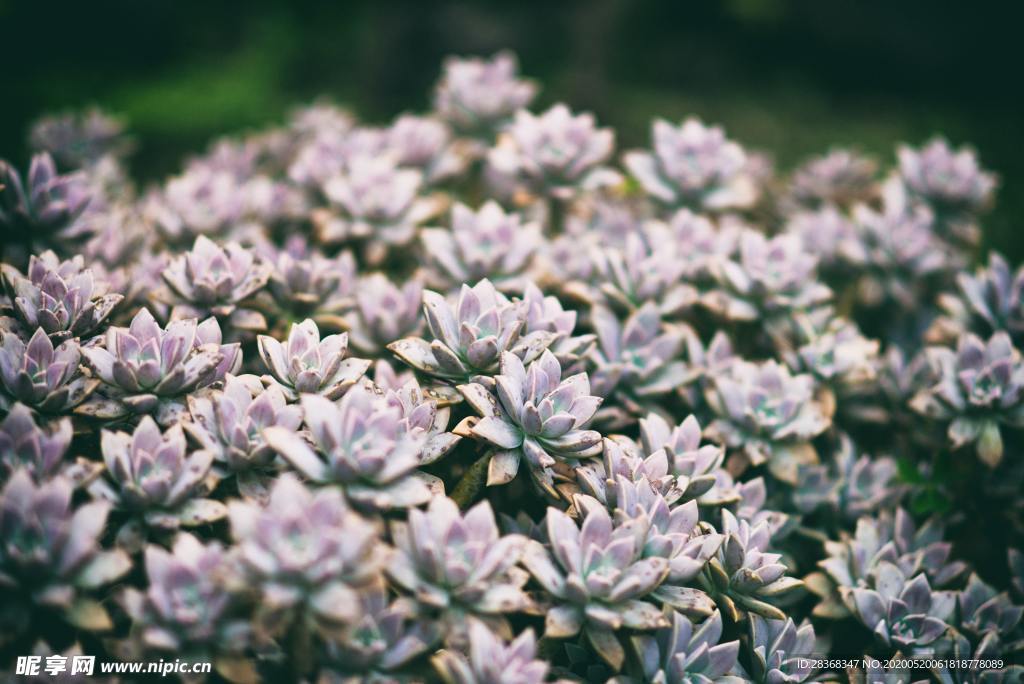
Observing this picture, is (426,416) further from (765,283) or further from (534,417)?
(765,283)

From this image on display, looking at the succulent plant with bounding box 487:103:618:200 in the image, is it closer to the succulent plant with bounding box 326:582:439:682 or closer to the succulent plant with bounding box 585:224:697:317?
the succulent plant with bounding box 585:224:697:317

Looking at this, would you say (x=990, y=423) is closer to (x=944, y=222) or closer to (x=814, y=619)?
(x=814, y=619)

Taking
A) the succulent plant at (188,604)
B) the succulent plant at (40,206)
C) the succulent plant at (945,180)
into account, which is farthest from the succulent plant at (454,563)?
the succulent plant at (945,180)

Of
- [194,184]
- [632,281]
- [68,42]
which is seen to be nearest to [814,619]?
[632,281]

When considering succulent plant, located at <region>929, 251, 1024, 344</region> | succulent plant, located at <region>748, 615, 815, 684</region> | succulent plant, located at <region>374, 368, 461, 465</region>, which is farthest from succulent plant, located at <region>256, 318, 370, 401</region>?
succulent plant, located at <region>929, 251, 1024, 344</region>

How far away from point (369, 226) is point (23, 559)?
4.80ft

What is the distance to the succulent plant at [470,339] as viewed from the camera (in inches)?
71.6

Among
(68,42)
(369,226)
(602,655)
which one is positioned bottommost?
(602,655)

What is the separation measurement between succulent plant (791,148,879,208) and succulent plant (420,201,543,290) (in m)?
1.61

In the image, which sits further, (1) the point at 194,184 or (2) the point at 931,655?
(1) the point at 194,184

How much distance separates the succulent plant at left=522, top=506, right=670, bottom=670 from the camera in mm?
1563

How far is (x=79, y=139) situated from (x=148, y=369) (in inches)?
79.8

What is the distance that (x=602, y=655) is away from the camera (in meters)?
1.57

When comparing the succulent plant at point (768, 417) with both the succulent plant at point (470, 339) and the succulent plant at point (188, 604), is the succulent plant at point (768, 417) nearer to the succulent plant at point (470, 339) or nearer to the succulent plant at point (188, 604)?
the succulent plant at point (470, 339)
